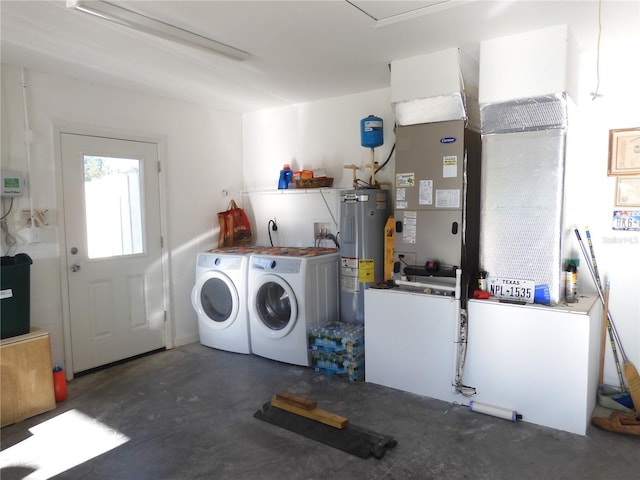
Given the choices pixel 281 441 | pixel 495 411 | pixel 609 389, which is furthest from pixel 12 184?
pixel 609 389

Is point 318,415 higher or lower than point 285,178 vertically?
lower

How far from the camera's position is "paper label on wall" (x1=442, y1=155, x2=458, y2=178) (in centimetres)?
305

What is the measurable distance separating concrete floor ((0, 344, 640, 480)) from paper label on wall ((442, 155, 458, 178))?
5.38 feet

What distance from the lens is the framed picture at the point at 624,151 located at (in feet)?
9.85

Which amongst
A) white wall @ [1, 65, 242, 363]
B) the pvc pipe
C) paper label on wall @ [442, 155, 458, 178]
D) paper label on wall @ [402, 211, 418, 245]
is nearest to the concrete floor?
the pvc pipe

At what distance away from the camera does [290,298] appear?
3744mm

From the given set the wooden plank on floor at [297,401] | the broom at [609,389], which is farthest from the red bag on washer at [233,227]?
the broom at [609,389]

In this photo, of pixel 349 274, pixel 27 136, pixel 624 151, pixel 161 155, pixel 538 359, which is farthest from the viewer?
pixel 161 155

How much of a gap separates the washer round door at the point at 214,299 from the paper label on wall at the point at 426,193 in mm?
1994

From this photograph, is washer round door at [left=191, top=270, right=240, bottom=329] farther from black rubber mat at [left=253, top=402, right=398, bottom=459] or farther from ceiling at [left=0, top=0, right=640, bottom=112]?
ceiling at [left=0, top=0, right=640, bottom=112]

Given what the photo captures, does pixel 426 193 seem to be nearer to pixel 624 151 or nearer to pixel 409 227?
pixel 409 227

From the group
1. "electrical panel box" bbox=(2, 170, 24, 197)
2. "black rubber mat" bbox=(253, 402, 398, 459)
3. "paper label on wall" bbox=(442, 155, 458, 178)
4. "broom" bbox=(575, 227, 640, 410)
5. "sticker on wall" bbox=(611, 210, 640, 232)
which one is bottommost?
"black rubber mat" bbox=(253, 402, 398, 459)

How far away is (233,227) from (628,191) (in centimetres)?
357

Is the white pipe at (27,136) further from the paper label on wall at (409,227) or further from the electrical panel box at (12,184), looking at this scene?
the paper label on wall at (409,227)
